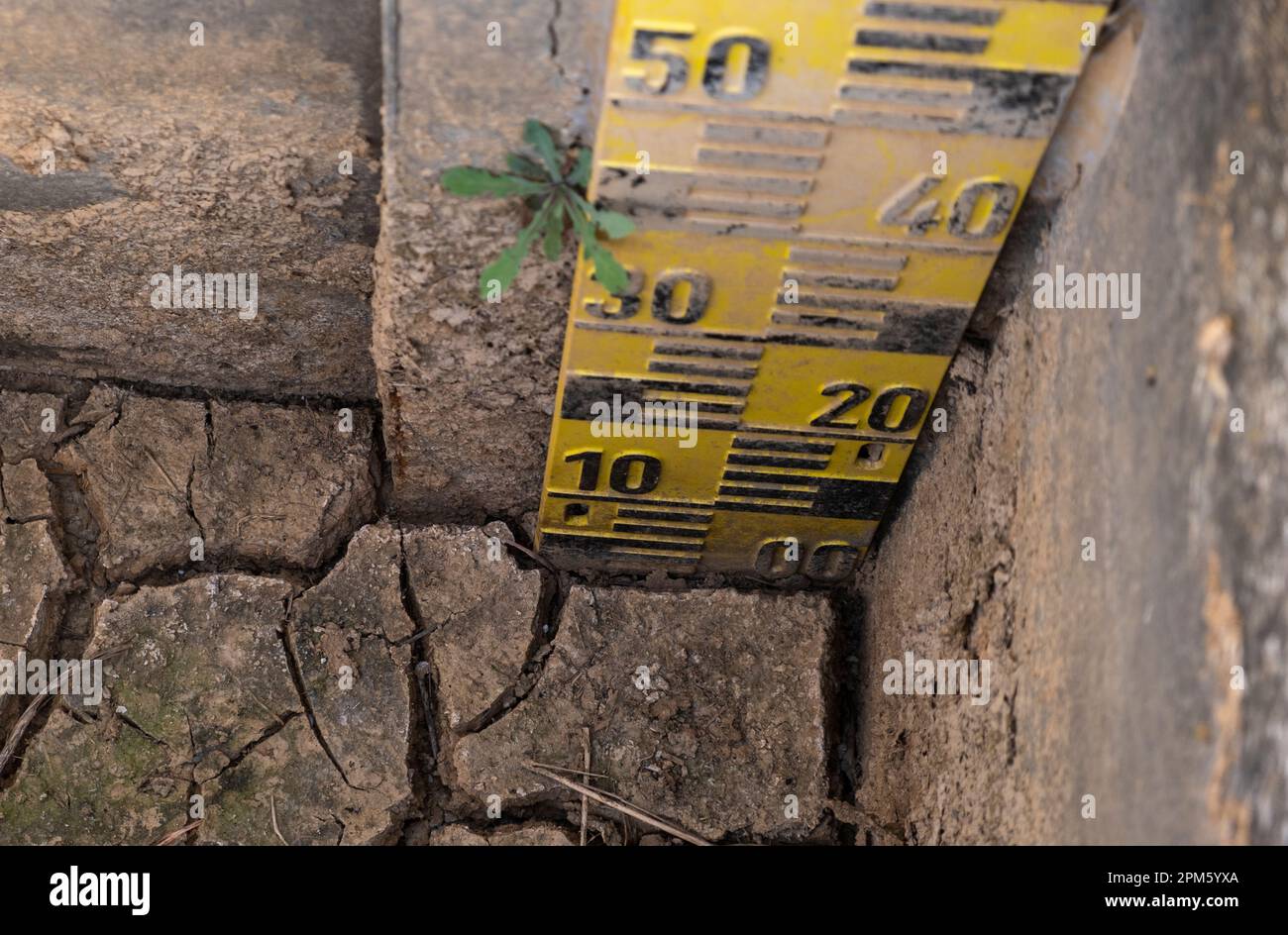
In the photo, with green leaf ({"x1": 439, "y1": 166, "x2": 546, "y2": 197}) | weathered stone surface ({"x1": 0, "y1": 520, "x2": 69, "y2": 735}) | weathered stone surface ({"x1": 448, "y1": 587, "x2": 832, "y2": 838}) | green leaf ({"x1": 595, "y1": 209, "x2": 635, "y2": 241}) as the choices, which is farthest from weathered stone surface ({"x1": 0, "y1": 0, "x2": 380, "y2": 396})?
weathered stone surface ({"x1": 448, "y1": 587, "x2": 832, "y2": 838})

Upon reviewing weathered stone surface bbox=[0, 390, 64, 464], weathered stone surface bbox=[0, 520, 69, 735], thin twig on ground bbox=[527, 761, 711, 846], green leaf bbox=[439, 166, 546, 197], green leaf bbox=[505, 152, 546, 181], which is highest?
green leaf bbox=[505, 152, 546, 181]

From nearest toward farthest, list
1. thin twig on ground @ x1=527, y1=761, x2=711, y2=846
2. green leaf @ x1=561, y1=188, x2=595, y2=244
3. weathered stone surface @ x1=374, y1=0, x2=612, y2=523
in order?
weathered stone surface @ x1=374, y1=0, x2=612, y2=523, green leaf @ x1=561, y1=188, x2=595, y2=244, thin twig on ground @ x1=527, y1=761, x2=711, y2=846

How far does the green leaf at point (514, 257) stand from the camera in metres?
2.57

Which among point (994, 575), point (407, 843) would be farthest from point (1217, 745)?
point (407, 843)

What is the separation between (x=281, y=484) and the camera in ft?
11.0

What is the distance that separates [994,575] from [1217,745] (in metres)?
0.90

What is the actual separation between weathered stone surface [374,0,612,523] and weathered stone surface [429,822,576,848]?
2.42ft

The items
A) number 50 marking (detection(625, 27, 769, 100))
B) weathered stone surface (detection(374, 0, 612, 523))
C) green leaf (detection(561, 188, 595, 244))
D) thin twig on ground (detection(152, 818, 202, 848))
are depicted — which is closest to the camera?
number 50 marking (detection(625, 27, 769, 100))

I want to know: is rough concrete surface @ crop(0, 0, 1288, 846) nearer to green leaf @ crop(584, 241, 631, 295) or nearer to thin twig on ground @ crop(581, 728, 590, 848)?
thin twig on ground @ crop(581, 728, 590, 848)

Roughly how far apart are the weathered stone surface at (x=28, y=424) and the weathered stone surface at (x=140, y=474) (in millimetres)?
61

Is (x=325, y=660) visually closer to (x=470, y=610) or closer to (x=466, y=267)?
(x=470, y=610)

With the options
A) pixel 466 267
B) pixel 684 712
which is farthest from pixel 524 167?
pixel 684 712

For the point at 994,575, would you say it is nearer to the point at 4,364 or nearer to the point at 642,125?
the point at 642,125

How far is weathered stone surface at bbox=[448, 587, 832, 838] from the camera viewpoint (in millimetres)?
3166
